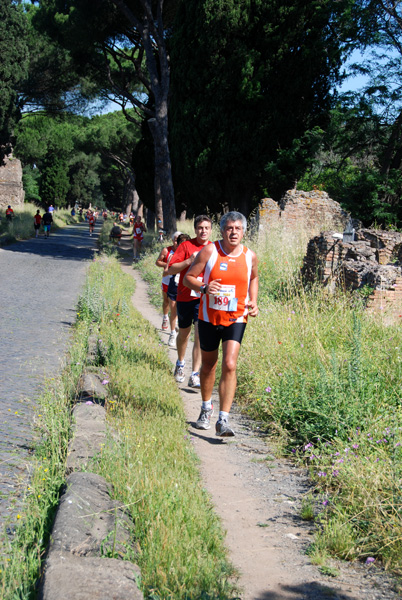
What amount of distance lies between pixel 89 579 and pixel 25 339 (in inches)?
261

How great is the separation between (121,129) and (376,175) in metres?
38.0

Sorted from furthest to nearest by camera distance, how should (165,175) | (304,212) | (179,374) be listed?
(165,175) < (304,212) < (179,374)

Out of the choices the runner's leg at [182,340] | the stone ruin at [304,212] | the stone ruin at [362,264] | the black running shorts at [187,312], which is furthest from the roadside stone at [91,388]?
the stone ruin at [304,212]

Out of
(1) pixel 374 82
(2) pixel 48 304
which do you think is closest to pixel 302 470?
(2) pixel 48 304

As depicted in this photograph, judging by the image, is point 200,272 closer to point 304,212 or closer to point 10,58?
point 304,212

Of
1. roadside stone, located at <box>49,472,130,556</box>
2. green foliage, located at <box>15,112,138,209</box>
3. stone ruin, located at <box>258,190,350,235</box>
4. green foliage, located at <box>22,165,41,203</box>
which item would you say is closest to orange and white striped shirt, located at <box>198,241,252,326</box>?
roadside stone, located at <box>49,472,130,556</box>

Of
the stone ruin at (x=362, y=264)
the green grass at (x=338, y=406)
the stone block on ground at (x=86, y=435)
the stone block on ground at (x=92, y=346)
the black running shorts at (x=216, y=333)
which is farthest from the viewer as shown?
the stone ruin at (x=362, y=264)

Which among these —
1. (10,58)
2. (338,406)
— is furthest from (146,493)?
(10,58)

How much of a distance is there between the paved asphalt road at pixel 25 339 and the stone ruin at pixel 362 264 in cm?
412

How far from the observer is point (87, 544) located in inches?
113

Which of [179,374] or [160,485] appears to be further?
[179,374]

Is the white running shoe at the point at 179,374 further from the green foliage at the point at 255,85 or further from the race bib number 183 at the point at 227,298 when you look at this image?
the green foliage at the point at 255,85

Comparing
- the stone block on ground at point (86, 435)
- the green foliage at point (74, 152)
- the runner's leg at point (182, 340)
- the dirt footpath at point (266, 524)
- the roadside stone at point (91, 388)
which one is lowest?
the dirt footpath at point (266, 524)

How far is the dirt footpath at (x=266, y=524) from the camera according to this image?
10.0ft
